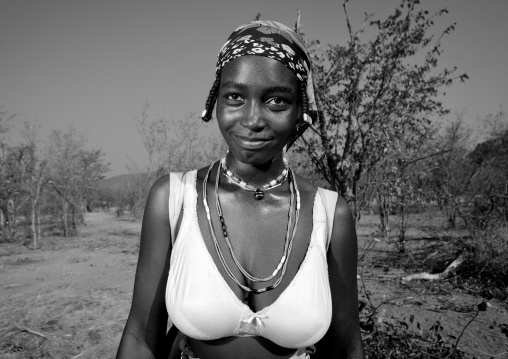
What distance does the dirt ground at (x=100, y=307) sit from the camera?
13.9ft

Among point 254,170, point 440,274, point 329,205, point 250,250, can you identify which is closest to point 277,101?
point 254,170

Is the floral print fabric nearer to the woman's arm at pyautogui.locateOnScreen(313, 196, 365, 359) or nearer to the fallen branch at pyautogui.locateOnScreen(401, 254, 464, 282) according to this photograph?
the woman's arm at pyautogui.locateOnScreen(313, 196, 365, 359)

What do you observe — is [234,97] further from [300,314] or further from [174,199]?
[300,314]

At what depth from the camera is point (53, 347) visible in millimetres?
4246

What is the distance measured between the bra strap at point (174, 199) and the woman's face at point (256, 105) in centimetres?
23

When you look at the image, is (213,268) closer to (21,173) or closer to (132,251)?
(132,251)

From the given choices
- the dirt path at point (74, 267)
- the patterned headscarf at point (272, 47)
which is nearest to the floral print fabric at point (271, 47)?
the patterned headscarf at point (272, 47)

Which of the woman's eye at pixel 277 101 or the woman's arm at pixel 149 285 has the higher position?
the woman's eye at pixel 277 101

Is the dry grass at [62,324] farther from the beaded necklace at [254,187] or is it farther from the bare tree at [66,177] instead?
the bare tree at [66,177]

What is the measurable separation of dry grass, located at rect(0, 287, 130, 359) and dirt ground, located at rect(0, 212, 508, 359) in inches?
0.4

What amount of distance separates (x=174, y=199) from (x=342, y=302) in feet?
2.23

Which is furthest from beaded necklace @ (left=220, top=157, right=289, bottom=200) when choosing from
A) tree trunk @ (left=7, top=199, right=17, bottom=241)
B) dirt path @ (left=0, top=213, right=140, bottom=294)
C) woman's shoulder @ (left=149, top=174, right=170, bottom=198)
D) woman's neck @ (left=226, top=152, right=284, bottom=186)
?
tree trunk @ (left=7, top=199, right=17, bottom=241)

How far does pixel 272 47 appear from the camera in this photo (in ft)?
4.10

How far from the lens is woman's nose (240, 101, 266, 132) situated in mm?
1224
